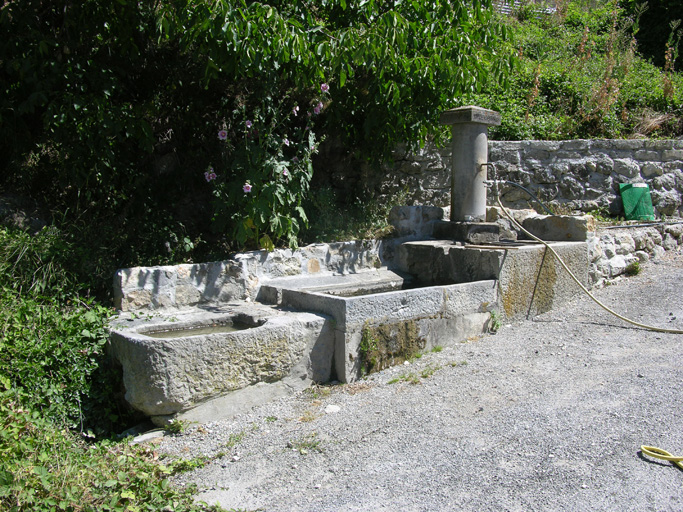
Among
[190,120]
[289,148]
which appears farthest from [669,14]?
[190,120]

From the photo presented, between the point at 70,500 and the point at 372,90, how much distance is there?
15.0 feet

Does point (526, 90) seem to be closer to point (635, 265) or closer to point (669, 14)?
point (635, 265)

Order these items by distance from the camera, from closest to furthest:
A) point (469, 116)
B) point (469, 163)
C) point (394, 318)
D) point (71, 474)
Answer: point (71, 474) → point (394, 318) → point (469, 116) → point (469, 163)

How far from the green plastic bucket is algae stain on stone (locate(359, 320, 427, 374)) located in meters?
4.48

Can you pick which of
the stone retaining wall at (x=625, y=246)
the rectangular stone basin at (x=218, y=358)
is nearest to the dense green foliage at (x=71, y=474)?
the rectangular stone basin at (x=218, y=358)

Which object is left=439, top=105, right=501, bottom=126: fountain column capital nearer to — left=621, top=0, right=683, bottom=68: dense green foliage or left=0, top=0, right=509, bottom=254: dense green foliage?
left=0, top=0, right=509, bottom=254: dense green foliage

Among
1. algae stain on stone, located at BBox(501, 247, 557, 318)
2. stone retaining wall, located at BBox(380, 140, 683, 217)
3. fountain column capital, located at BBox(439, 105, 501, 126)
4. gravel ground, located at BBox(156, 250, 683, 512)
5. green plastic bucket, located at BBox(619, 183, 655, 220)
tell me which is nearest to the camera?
gravel ground, located at BBox(156, 250, 683, 512)

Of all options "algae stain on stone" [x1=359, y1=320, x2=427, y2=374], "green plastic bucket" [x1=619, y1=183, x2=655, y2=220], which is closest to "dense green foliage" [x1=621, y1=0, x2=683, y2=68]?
"green plastic bucket" [x1=619, y1=183, x2=655, y2=220]

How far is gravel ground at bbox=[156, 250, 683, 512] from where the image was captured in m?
2.75

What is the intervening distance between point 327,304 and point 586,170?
5.02 meters

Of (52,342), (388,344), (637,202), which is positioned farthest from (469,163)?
(52,342)

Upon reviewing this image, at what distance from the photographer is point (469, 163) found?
19.6 feet

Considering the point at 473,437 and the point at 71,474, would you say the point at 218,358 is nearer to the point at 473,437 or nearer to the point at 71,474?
the point at 71,474

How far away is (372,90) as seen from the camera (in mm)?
5875
